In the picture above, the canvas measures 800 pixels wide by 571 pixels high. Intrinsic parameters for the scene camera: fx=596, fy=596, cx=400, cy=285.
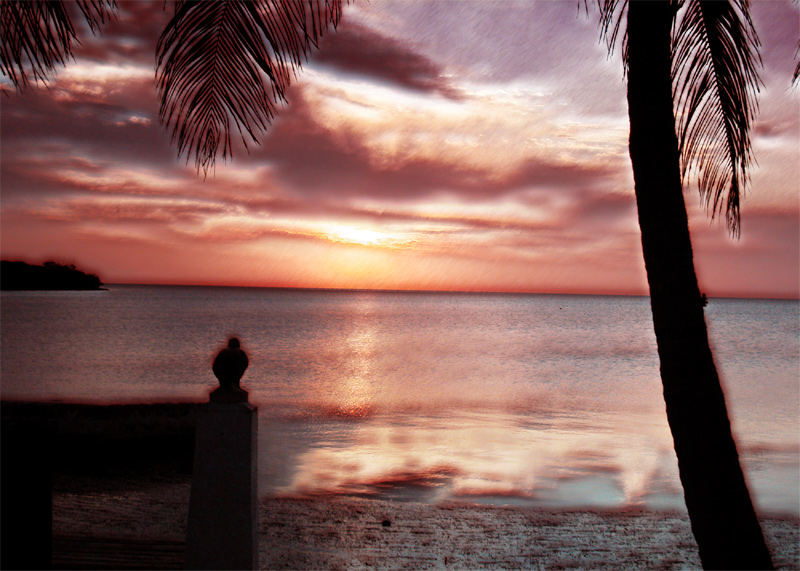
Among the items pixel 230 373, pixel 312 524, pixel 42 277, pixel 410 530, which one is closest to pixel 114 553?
pixel 230 373

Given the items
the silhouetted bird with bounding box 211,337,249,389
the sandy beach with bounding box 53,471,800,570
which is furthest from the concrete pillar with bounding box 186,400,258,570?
the sandy beach with bounding box 53,471,800,570

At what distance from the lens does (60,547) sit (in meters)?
4.78

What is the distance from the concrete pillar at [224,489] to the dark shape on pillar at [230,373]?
36 millimetres

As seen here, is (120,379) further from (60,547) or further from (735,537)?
(735,537)

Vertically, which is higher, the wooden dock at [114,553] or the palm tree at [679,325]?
the palm tree at [679,325]

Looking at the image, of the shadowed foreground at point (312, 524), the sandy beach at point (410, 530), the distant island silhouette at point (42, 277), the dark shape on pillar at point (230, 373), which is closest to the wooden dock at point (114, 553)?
the shadowed foreground at point (312, 524)

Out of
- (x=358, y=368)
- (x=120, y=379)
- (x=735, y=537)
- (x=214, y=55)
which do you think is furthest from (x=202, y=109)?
(x=358, y=368)

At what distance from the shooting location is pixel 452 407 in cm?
1911

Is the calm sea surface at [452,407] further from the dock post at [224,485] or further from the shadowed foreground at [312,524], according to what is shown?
the dock post at [224,485]

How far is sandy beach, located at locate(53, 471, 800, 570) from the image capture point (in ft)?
22.0

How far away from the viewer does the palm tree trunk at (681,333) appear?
8.97ft

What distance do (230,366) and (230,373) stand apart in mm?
45

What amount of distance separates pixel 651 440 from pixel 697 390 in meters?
13.1

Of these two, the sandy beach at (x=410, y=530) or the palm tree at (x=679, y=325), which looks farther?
the sandy beach at (x=410, y=530)
